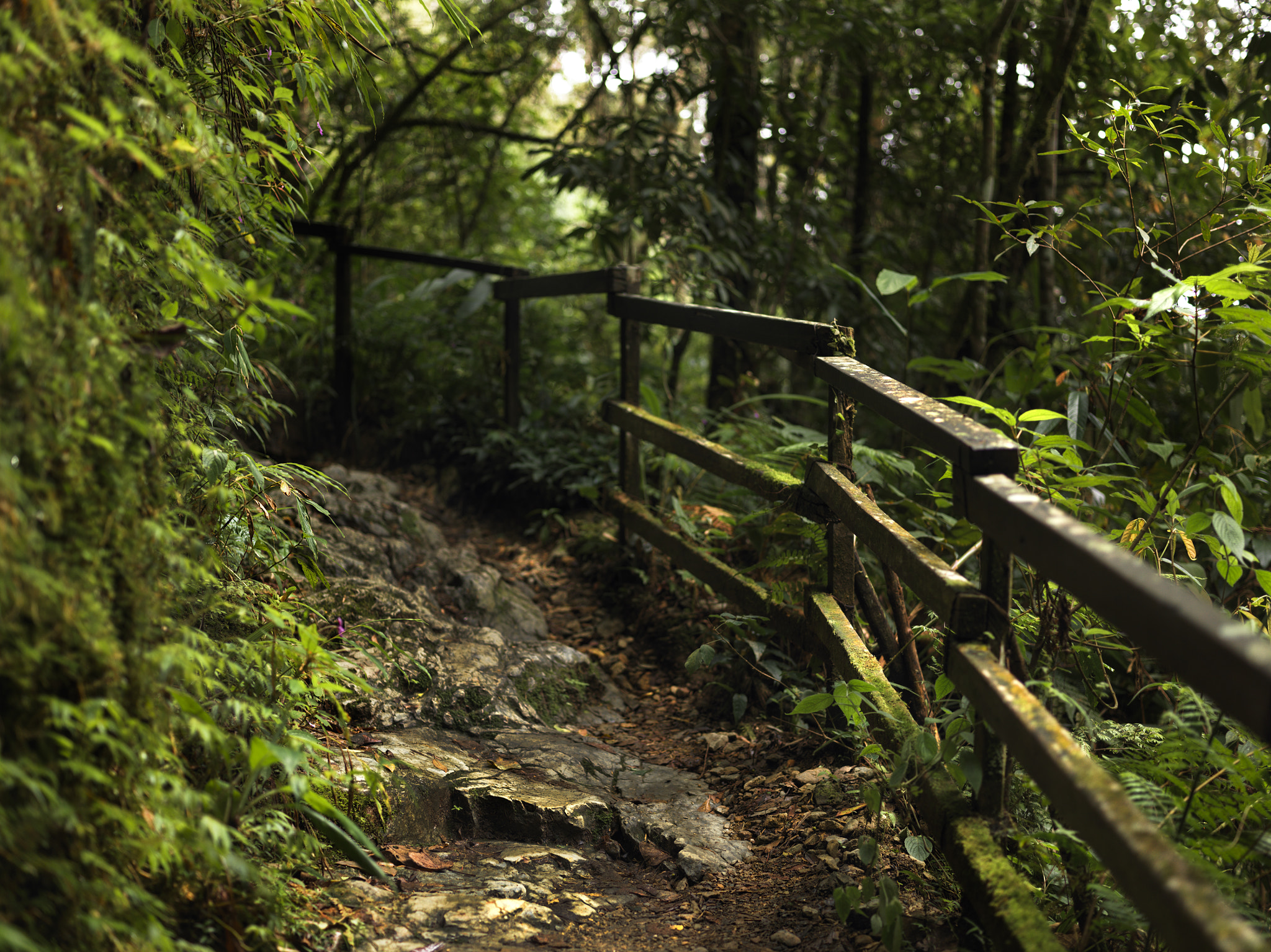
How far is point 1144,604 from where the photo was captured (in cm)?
125

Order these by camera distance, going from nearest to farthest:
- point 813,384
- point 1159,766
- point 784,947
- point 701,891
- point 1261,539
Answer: point 1159,766, point 784,947, point 701,891, point 1261,539, point 813,384

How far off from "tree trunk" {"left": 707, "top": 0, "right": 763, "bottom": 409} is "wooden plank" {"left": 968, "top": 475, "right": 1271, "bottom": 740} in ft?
14.5

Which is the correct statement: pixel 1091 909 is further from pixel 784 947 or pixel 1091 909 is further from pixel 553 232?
pixel 553 232

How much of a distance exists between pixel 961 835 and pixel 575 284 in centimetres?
375

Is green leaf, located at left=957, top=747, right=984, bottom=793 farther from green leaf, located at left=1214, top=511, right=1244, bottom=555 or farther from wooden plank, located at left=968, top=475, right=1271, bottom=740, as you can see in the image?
green leaf, located at left=1214, top=511, right=1244, bottom=555

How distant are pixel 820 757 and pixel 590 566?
206 cm

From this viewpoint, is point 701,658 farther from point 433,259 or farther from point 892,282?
point 433,259

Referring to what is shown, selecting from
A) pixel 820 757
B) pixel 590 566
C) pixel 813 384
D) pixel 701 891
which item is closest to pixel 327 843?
pixel 701 891

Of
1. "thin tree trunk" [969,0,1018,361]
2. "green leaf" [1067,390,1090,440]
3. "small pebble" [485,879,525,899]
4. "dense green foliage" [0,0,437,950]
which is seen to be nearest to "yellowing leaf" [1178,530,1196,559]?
"green leaf" [1067,390,1090,440]

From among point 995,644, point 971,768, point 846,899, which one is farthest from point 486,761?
point 995,644

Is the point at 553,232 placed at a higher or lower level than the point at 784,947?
higher

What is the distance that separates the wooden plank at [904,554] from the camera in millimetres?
1863

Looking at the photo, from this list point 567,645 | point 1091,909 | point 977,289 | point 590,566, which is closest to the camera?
point 1091,909

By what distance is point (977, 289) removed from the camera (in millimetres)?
5219
